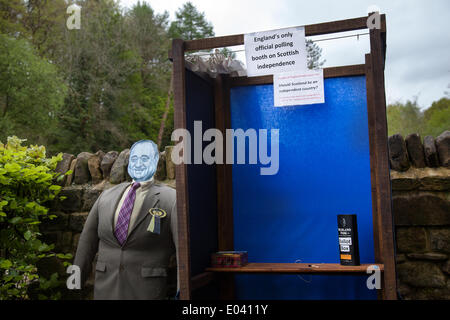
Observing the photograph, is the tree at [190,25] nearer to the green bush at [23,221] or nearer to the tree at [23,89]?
the tree at [23,89]

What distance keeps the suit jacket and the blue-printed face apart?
11cm

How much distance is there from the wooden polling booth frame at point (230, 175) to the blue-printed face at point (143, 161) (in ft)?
1.53

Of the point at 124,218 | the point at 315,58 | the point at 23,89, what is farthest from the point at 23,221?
the point at 315,58

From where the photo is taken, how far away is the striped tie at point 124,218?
3.20 m

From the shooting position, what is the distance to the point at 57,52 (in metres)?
26.1

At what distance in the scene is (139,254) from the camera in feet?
10.4

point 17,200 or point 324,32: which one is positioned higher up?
point 324,32

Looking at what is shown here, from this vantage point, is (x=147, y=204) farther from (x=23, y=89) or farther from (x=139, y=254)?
(x=23, y=89)

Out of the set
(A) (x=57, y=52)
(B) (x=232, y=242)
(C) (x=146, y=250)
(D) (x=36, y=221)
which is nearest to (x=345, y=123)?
(B) (x=232, y=242)

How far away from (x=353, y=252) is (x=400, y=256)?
27.4 inches

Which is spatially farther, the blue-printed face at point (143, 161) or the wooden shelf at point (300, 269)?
the blue-printed face at point (143, 161)

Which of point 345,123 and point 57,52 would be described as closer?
point 345,123

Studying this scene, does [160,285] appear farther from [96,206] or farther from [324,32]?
[324,32]

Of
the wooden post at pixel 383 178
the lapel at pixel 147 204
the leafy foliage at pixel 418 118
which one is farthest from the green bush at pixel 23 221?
the leafy foliage at pixel 418 118
